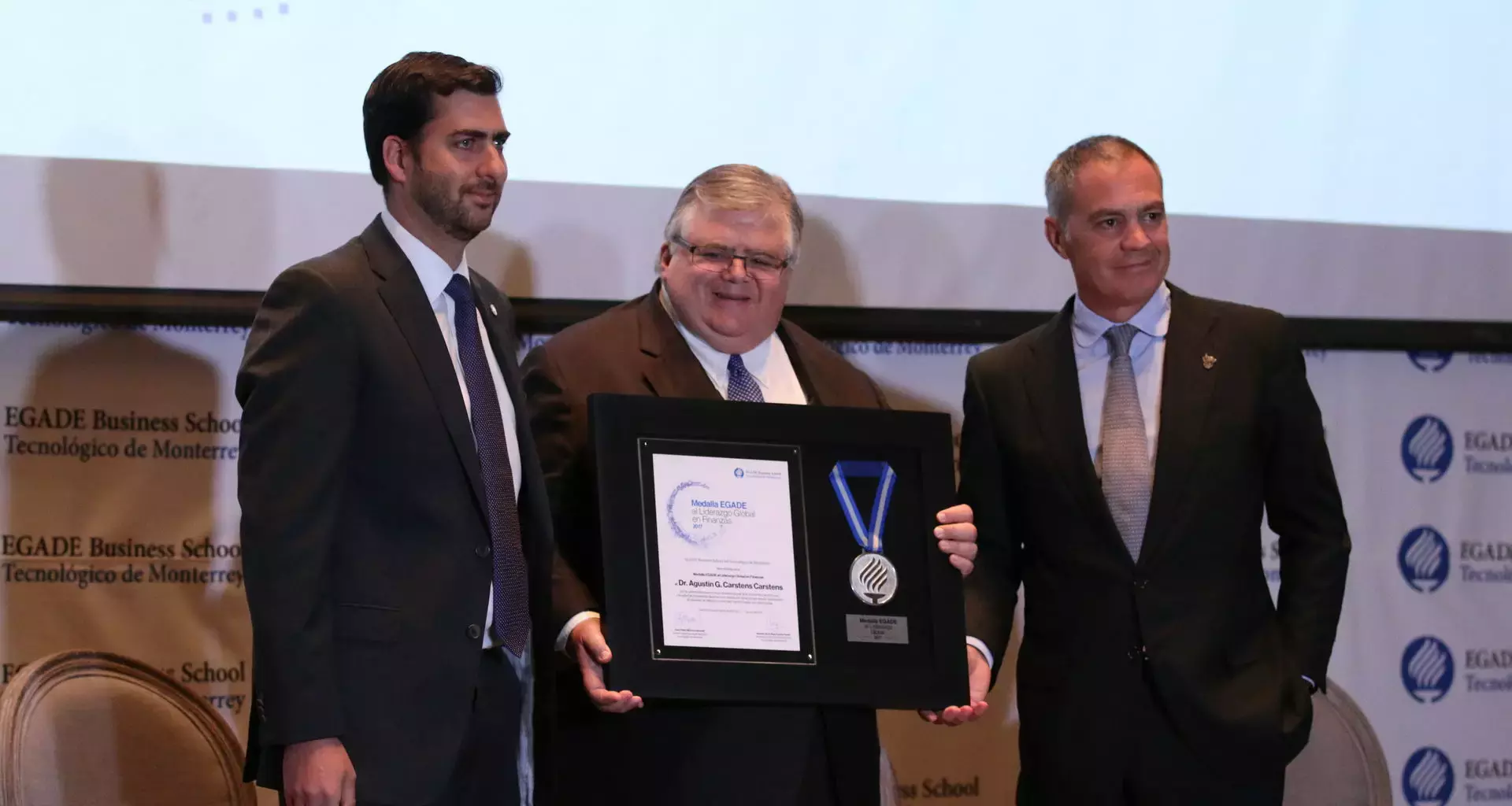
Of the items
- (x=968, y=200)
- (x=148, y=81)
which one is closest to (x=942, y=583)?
(x=968, y=200)

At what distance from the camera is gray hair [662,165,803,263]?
249 cm

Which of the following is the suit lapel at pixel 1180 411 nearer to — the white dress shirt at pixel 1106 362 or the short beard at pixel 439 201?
the white dress shirt at pixel 1106 362

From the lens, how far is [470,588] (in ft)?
6.88

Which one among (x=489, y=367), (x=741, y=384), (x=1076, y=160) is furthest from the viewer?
(x=1076, y=160)

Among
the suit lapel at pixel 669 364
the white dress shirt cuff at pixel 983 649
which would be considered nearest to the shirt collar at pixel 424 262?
the suit lapel at pixel 669 364

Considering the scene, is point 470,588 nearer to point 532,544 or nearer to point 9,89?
point 532,544

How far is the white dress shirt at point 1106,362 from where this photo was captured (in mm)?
2541

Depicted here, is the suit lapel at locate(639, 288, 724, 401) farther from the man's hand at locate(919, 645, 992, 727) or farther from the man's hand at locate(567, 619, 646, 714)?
the man's hand at locate(919, 645, 992, 727)

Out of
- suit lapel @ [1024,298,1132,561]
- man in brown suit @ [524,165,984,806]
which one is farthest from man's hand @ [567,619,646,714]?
suit lapel @ [1024,298,1132,561]

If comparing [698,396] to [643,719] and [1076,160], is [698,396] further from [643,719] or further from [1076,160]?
[1076,160]

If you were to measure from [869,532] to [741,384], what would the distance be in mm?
369

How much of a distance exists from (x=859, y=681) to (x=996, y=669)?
17.7 inches

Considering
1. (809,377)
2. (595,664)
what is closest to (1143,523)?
(809,377)

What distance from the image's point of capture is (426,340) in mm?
2148
